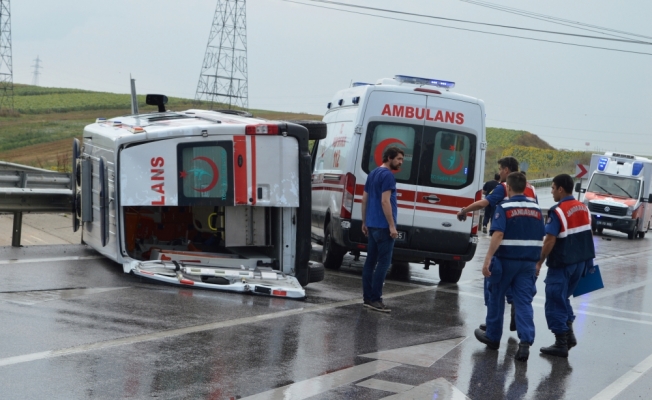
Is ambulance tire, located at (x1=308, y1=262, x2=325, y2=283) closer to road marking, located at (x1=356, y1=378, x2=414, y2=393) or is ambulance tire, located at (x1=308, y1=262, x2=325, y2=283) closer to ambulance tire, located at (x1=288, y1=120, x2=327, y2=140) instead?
ambulance tire, located at (x1=288, y1=120, x2=327, y2=140)

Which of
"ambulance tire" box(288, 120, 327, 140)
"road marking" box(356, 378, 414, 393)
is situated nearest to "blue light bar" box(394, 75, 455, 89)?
"ambulance tire" box(288, 120, 327, 140)

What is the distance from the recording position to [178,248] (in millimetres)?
11641

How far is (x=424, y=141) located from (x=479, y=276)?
2920 mm

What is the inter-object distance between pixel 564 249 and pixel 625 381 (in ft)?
5.01

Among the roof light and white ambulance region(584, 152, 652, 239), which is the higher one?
the roof light

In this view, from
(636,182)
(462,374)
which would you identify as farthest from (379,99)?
(636,182)

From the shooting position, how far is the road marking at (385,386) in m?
6.55

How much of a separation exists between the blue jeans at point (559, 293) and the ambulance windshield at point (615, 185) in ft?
78.9

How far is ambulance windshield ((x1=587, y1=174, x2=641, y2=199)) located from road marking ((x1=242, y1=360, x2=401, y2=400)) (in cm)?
2626

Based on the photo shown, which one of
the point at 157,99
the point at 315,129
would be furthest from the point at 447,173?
the point at 157,99

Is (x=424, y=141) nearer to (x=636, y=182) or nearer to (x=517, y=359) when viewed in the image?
(x=517, y=359)

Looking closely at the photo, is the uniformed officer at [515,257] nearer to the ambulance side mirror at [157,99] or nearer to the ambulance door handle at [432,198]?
the ambulance door handle at [432,198]

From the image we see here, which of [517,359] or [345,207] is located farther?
[345,207]

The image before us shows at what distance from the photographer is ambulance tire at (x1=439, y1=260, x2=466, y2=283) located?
13.3 meters
